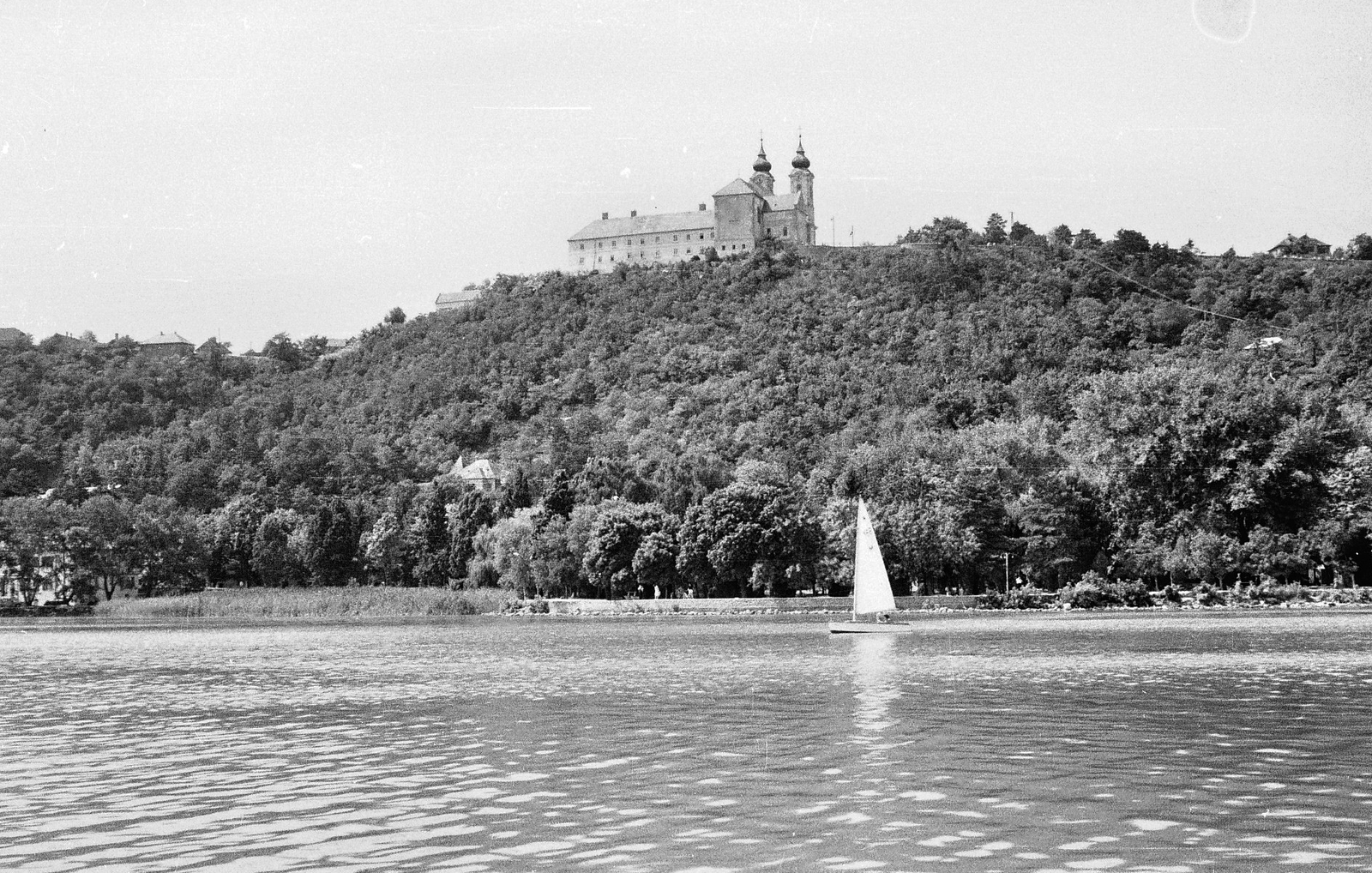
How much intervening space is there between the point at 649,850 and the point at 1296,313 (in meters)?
178

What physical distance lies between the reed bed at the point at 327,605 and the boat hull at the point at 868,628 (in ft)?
160

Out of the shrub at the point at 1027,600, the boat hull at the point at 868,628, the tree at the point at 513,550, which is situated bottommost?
the boat hull at the point at 868,628

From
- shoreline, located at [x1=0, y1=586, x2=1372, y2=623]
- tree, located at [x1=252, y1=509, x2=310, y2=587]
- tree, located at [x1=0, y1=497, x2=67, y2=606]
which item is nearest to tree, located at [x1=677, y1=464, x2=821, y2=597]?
shoreline, located at [x1=0, y1=586, x2=1372, y2=623]

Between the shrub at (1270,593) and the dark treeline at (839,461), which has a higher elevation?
the dark treeline at (839,461)

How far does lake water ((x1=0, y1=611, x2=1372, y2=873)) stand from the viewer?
1653cm

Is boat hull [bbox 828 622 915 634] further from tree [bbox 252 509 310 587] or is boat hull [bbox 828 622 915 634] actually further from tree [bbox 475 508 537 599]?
tree [bbox 252 509 310 587]

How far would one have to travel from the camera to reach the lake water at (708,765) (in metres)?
16.5

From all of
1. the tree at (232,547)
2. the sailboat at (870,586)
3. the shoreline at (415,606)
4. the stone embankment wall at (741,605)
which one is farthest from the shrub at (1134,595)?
the tree at (232,547)

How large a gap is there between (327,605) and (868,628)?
194 ft

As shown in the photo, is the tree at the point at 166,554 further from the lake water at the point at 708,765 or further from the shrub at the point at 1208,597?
the shrub at the point at 1208,597

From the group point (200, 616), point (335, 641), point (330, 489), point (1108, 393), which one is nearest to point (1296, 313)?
point (1108, 393)

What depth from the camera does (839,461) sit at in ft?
408

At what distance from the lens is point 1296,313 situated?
17725 cm

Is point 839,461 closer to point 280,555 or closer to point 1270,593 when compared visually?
point 1270,593
